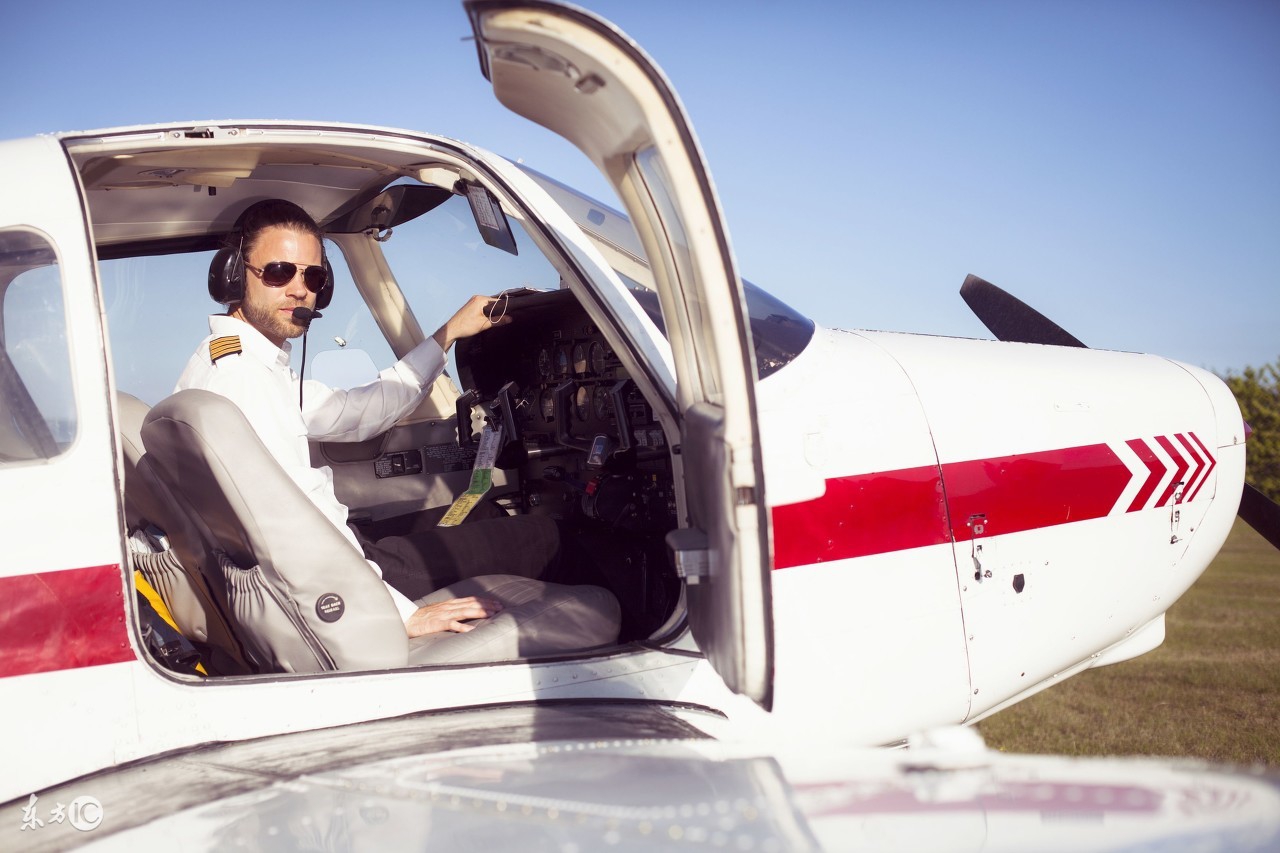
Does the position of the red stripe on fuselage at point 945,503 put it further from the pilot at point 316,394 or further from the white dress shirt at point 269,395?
the white dress shirt at point 269,395

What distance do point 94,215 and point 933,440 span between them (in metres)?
2.55

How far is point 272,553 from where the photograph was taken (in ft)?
6.44

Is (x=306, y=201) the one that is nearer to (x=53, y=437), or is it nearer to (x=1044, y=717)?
(x=53, y=437)

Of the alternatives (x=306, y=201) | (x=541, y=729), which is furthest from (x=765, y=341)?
(x=306, y=201)

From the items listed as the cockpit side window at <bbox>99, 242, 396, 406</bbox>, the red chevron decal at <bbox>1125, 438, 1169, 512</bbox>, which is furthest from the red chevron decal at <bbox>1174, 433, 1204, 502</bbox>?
the cockpit side window at <bbox>99, 242, 396, 406</bbox>

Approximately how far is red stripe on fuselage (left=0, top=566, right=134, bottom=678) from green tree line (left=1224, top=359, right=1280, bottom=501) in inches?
768

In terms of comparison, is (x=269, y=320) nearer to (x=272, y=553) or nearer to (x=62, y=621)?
(x=272, y=553)

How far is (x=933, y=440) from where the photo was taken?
2367mm

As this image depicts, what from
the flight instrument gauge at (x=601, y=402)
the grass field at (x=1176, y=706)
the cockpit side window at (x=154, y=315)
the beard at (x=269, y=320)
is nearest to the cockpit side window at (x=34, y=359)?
the beard at (x=269, y=320)

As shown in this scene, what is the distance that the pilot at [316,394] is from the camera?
2.35 meters

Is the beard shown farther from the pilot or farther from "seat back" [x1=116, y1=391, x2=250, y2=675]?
"seat back" [x1=116, y1=391, x2=250, y2=675]

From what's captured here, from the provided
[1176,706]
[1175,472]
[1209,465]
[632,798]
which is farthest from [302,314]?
[1176,706]

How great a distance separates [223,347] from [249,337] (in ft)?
0.47

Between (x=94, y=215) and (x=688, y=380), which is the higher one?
(x=94, y=215)
